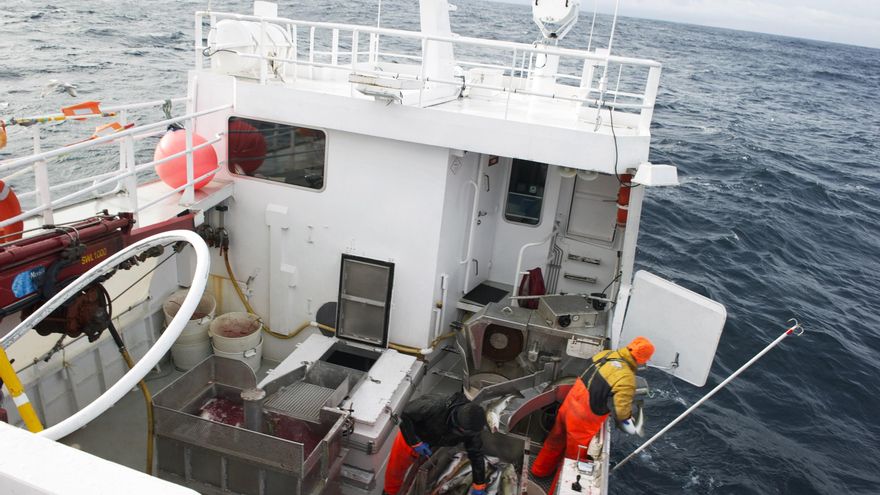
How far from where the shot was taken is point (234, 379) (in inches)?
207

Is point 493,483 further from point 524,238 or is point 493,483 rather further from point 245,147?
point 245,147

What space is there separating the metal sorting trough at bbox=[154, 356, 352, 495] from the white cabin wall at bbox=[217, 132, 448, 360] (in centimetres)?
168

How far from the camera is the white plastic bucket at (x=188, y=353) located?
6797 millimetres

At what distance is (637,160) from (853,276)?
481 inches

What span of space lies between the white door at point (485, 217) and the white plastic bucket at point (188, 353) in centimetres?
313

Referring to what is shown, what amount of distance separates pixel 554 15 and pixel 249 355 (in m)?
5.69

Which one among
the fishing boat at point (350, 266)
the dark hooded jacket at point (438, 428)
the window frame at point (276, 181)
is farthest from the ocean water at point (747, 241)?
the window frame at point (276, 181)

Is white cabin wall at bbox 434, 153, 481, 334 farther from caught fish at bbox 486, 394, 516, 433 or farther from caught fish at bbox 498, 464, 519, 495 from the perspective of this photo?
caught fish at bbox 498, 464, 519, 495

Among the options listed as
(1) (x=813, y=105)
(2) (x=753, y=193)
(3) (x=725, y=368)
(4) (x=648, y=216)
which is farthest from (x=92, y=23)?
(1) (x=813, y=105)

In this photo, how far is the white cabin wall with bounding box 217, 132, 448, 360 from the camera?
6.42 m

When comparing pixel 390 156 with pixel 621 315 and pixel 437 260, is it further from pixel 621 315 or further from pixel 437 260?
pixel 621 315

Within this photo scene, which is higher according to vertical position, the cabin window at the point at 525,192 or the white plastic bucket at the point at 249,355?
the cabin window at the point at 525,192

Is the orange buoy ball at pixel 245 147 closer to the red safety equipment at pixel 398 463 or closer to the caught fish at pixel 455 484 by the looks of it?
the red safety equipment at pixel 398 463

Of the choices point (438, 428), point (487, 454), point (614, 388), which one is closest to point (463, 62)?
point (614, 388)
